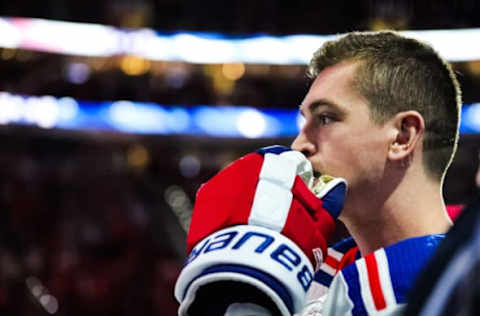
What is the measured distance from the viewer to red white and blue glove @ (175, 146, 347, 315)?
835 mm

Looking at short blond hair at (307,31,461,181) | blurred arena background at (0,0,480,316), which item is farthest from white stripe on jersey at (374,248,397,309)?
blurred arena background at (0,0,480,316)

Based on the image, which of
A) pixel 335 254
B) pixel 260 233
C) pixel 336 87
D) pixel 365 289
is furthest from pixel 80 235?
pixel 260 233

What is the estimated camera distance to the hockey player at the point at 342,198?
2.80ft

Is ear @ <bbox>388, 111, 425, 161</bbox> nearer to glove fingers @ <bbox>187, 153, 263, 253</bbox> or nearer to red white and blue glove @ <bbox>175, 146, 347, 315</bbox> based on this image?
red white and blue glove @ <bbox>175, 146, 347, 315</bbox>

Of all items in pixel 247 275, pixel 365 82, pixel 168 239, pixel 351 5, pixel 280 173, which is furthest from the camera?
pixel 168 239

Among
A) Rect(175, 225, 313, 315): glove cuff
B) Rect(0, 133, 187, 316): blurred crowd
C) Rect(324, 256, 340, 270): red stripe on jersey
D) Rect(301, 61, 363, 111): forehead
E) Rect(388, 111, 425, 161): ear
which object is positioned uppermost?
Rect(301, 61, 363, 111): forehead

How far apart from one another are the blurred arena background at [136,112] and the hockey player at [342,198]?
193 inches

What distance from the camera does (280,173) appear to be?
97 cm

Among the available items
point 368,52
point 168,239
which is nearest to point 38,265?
point 168,239

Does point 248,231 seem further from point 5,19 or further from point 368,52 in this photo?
point 5,19

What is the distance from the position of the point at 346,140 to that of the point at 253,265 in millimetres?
453

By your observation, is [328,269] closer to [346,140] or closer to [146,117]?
[346,140]

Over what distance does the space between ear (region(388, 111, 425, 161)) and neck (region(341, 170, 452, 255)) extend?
0.17 ft

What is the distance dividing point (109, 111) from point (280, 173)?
22.6 feet
